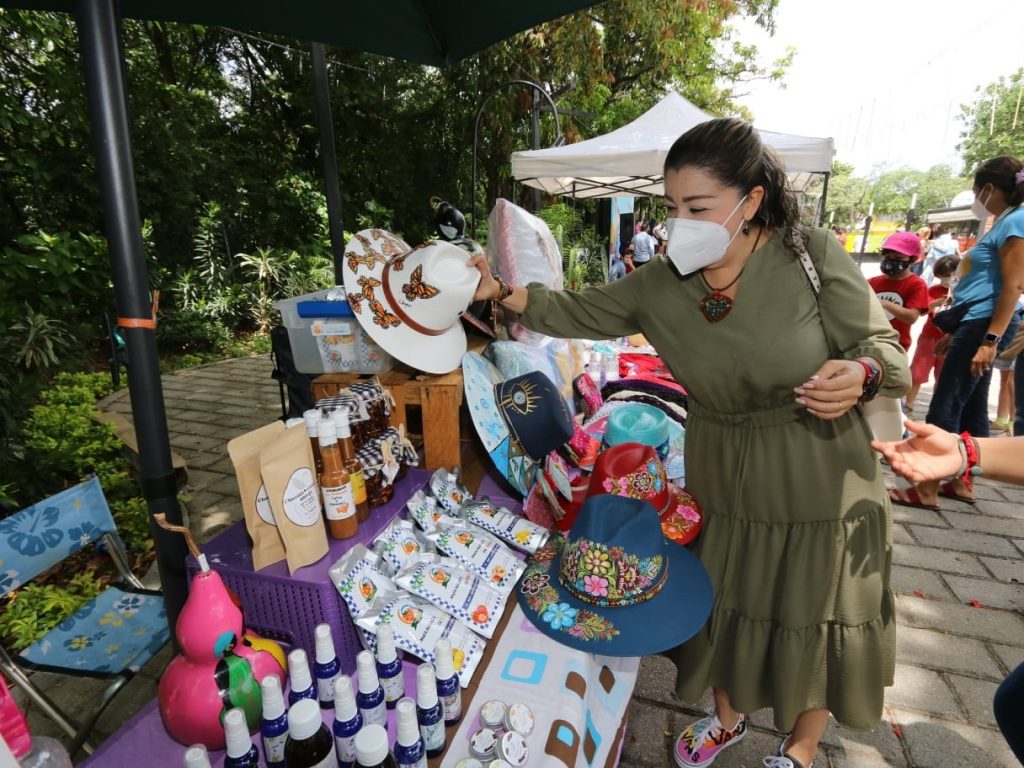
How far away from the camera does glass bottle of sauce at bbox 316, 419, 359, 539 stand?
1297mm

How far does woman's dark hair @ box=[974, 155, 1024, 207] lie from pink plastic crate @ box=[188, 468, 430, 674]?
376cm

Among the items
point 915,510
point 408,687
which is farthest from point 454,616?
point 915,510

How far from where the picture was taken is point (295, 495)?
4.02 feet

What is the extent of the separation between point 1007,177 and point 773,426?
2772 mm

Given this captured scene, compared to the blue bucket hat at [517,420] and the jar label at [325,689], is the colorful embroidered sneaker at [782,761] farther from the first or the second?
the jar label at [325,689]

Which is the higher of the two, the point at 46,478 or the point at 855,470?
the point at 855,470

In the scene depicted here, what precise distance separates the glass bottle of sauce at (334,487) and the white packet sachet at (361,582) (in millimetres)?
71

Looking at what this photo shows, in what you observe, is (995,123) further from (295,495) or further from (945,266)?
(295,495)

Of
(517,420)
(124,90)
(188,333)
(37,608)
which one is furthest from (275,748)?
(188,333)

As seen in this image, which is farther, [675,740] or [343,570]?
[675,740]

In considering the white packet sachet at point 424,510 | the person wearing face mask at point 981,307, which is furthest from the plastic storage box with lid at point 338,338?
the person wearing face mask at point 981,307

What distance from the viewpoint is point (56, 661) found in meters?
1.81

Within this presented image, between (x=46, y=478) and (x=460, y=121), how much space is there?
1246 centimetres

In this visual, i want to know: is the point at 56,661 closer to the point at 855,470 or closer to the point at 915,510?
the point at 855,470
